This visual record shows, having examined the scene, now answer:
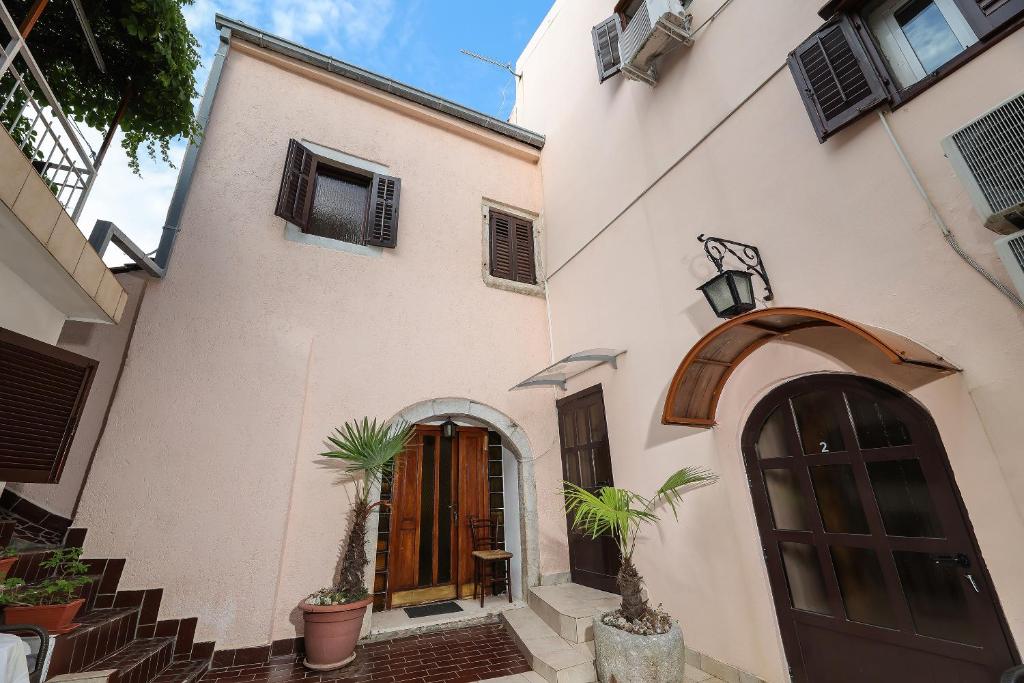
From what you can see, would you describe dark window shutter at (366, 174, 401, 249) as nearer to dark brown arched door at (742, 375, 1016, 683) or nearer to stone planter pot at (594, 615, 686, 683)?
dark brown arched door at (742, 375, 1016, 683)

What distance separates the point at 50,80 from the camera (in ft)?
11.9

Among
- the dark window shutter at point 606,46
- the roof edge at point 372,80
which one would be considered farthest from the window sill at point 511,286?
the dark window shutter at point 606,46

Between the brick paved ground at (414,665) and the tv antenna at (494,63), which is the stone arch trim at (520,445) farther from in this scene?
the tv antenna at (494,63)

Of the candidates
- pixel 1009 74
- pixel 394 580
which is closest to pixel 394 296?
pixel 394 580

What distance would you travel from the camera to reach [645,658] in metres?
3.31

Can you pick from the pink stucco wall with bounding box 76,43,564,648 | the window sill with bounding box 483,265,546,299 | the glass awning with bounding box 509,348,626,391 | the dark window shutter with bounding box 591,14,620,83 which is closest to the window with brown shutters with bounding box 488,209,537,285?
the window sill with bounding box 483,265,546,299

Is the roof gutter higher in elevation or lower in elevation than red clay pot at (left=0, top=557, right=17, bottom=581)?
higher

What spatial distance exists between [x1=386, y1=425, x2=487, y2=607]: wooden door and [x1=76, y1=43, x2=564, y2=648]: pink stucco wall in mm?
1653

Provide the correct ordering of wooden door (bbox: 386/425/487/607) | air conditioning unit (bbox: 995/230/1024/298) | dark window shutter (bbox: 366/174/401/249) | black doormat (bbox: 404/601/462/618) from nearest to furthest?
1. air conditioning unit (bbox: 995/230/1024/298)
2. black doormat (bbox: 404/601/462/618)
3. dark window shutter (bbox: 366/174/401/249)
4. wooden door (bbox: 386/425/487/607)

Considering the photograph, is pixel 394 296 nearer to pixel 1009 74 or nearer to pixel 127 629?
pixel 127 629

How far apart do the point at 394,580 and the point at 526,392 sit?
3365mm

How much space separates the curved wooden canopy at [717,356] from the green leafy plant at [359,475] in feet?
9.82

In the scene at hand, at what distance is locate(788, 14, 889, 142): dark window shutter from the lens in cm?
334

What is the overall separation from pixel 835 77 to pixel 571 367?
3943 mm
